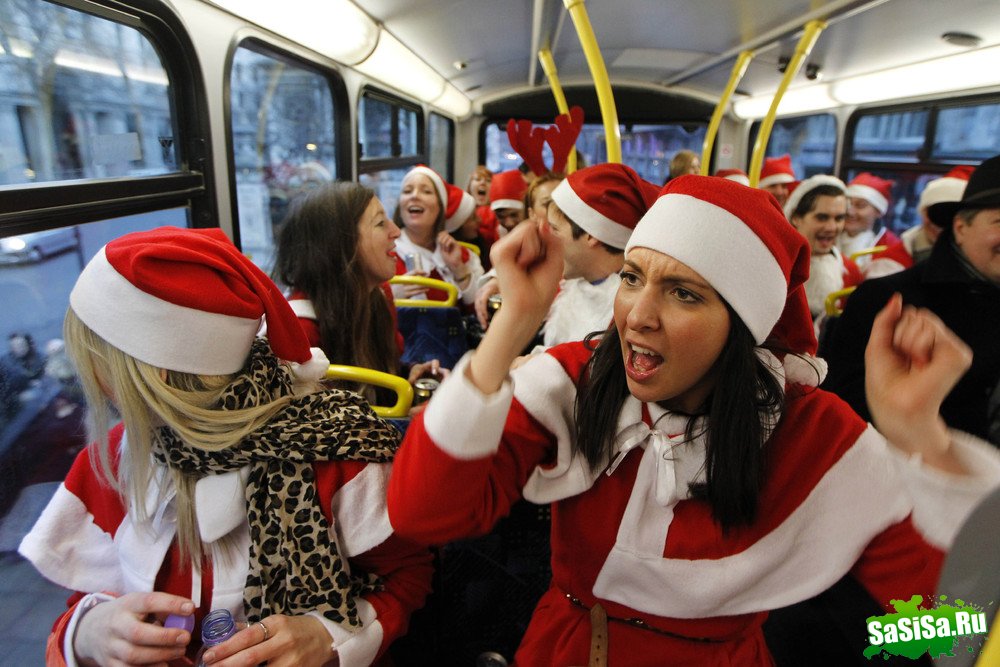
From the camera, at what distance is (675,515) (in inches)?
46.4

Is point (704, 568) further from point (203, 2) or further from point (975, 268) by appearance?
point (203, 2)

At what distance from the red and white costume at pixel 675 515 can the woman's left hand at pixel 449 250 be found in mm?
2873

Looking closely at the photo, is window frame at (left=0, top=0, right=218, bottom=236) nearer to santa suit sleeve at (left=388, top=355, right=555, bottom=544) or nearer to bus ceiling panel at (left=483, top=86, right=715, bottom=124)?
santa suit sleeve at (left=388, top=355, right=555, bottom=544)

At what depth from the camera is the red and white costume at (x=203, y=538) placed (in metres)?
1.18

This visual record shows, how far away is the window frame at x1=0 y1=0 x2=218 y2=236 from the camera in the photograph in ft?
5.05

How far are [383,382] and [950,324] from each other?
1949 mm

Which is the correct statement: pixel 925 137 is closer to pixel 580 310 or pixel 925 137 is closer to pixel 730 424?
pixel 580 310

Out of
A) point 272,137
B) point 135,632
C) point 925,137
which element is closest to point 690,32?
point 925,137

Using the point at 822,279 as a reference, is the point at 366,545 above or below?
below

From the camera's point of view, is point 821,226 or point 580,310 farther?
point 821,226

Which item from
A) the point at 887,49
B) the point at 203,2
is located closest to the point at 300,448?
→ the point at 203,2

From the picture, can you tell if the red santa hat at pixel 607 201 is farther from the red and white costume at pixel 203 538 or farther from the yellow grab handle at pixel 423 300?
the red and white costume at pixel 203 538

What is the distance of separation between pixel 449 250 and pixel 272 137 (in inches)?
49.8

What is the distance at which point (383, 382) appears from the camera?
2025 mm
